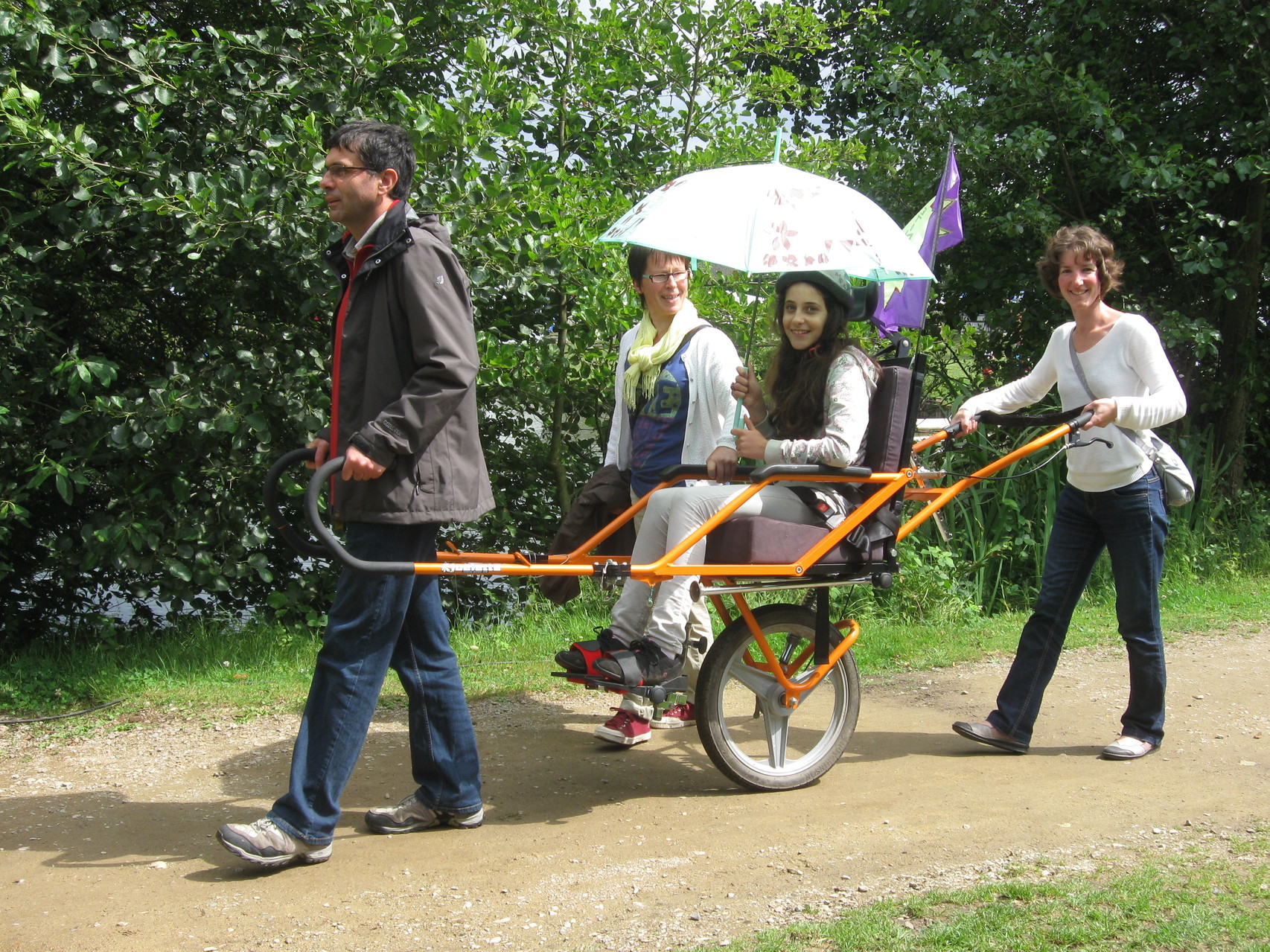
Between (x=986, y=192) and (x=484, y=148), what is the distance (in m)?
4.21

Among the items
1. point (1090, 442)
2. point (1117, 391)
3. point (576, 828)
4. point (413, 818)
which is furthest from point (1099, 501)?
point (413, 818)

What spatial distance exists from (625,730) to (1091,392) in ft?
7.27

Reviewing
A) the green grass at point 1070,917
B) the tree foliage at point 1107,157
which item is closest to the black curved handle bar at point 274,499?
the green grass at point 1070,917

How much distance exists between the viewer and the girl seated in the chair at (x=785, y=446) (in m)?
3.95

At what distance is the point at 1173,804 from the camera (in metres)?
3.99

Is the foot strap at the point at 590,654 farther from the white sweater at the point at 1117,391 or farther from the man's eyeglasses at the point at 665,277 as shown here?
the white sweater at the point at 1117,391

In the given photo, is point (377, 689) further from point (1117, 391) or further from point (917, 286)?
point (917, 286)

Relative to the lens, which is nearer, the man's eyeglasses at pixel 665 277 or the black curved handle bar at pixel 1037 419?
the black curved handle bar at pixel 1037 419

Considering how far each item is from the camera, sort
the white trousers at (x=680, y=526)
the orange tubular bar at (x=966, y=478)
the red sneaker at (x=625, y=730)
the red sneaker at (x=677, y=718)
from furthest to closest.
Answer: the red sneaker at (x=677, y=718) → the red sneaker at (x=625, y=730) → the orange tubular bar at (x=966, y=478) → the white trousers at (x=680, y=526)

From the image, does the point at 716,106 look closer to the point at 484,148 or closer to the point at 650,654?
the point at 484,148

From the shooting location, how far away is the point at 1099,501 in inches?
181

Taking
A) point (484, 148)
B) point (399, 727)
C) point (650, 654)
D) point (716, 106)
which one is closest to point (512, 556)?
point (650, 654)

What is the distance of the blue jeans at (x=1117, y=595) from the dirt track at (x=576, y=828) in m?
0.18

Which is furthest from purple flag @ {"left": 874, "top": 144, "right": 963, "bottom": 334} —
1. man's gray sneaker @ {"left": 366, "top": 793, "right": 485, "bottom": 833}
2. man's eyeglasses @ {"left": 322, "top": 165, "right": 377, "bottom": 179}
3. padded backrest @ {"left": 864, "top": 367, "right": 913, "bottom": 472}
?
man's gray sneaker @ {"left": 366, "top": 793, "right": 485, "bottom": 833}
